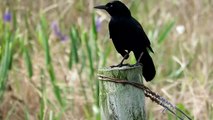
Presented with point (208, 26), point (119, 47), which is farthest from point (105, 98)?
point (208, 26)

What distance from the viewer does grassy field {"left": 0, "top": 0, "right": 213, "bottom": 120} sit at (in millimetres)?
3406

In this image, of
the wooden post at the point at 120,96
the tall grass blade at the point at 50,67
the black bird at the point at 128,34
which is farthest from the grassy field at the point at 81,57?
the wooden post at the point at 120,96

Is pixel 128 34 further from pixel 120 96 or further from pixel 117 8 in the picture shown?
pixel 120 96

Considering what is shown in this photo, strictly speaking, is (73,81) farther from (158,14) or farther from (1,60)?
(158,14)

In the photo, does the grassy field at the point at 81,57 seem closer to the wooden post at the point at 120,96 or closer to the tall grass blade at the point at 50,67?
the tall grass blade at the point at 50,67

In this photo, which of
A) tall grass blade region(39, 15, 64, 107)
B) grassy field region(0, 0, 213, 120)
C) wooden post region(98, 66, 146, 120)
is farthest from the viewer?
grassy field region(0, 0, 213, 120)

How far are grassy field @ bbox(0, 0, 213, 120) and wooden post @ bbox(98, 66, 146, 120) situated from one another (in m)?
1.19

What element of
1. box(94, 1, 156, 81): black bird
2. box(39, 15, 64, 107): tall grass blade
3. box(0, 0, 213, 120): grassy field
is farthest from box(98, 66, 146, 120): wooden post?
box(39, 15, 64, 107): tall grass blade

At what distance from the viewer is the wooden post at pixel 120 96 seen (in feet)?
5.92

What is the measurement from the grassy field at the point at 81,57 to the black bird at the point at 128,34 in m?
0.85

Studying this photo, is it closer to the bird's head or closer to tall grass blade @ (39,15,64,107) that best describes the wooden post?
the bird's head

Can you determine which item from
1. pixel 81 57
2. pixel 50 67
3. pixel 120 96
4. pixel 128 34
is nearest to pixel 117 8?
pixel 128 34

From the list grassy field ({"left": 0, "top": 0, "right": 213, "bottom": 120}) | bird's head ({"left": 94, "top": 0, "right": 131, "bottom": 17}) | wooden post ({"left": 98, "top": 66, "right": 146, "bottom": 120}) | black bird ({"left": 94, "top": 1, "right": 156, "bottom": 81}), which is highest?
Answer: bird's head ({"left": 94, "top": 0, "right": 131, "bottom": 17})

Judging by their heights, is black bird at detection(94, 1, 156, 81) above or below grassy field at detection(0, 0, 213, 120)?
above
